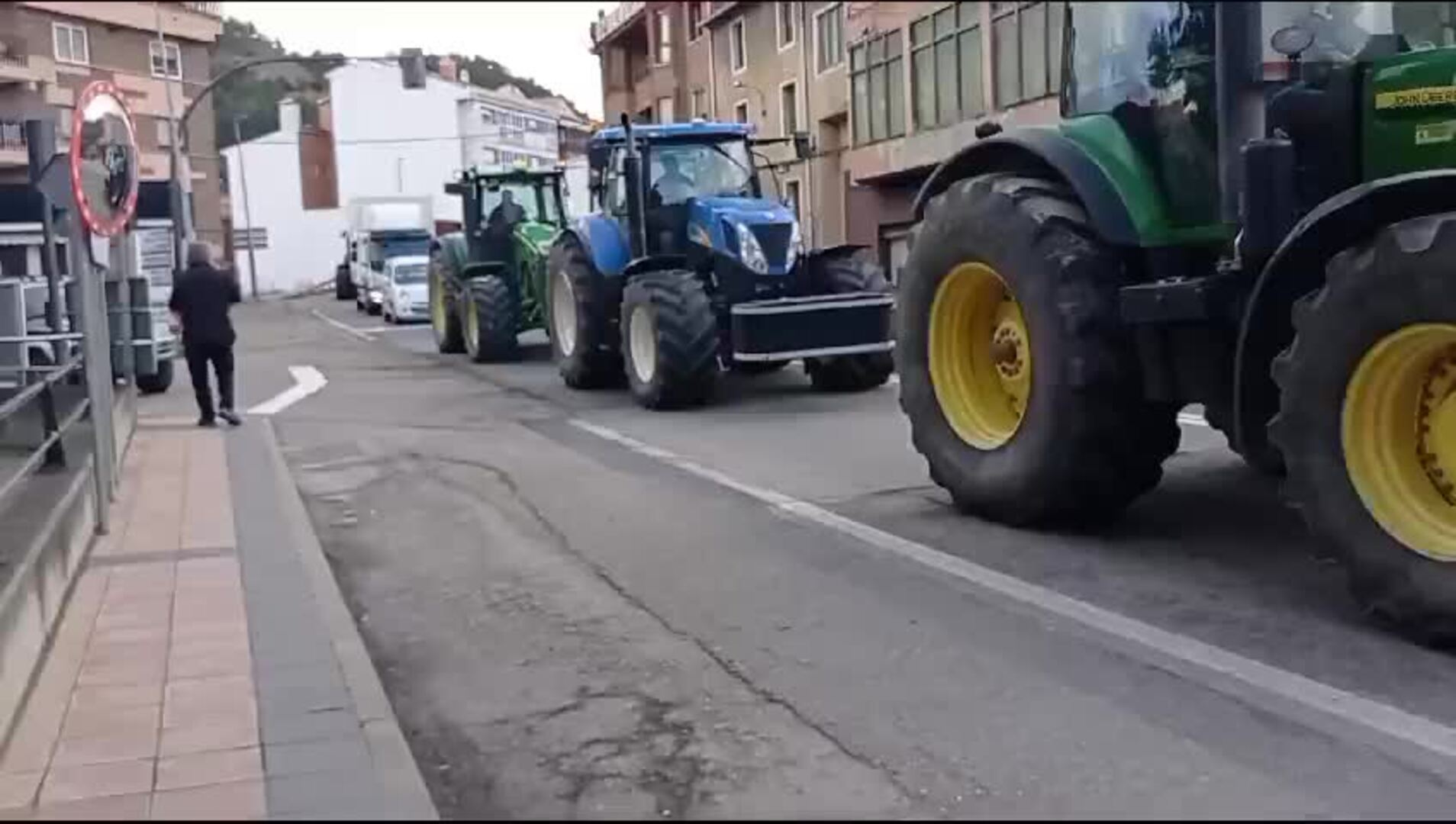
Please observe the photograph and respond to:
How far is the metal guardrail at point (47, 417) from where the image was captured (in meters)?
6.77

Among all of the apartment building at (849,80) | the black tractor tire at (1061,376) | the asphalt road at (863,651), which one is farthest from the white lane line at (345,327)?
the black tractor tire at (1061,376)

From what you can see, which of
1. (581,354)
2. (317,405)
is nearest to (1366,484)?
(581,354)

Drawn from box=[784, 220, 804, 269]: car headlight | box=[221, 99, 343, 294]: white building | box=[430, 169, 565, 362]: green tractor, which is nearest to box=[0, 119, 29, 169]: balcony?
box=[784, 220, 804, 269]: car headlight

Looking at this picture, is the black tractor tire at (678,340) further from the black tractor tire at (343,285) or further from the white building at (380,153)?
the black tractor tire at (343,285)

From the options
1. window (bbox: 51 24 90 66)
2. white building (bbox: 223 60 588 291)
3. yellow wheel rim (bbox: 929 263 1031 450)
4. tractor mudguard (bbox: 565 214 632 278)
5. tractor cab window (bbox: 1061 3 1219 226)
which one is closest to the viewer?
tractor cab window (bbox: 1061 3 1219 226)

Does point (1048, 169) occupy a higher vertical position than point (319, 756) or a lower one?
higher

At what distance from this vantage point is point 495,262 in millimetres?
21844

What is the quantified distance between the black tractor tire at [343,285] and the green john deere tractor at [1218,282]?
4301 centimetres

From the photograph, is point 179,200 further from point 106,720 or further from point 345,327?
point 106,720

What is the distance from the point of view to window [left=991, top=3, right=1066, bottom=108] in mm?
7933

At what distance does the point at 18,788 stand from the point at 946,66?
11598mm

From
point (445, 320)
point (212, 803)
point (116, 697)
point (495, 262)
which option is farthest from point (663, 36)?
point (212, 803)

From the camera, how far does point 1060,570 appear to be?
6988 millimetres

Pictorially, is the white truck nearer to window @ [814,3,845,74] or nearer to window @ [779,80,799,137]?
window @ [779,80,799,137]
